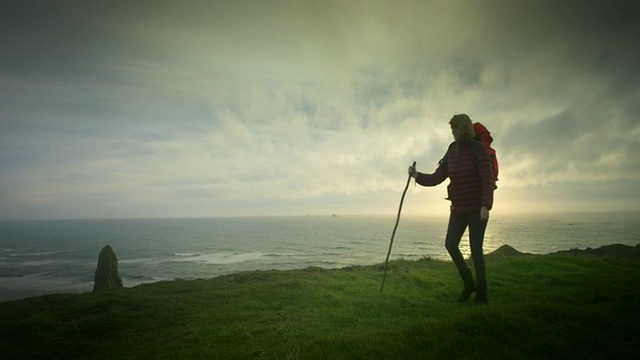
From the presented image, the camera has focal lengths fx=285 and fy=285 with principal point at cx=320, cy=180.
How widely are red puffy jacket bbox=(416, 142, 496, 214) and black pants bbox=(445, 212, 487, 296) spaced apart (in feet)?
0.61

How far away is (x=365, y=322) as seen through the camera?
5.12 m

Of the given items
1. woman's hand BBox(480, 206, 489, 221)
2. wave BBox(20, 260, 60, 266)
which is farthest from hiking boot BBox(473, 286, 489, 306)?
wave BBox(20, 260, 60, 266)

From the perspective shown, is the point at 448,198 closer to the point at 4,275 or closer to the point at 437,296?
the point at 437,296

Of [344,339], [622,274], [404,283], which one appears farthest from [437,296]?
[622,274]

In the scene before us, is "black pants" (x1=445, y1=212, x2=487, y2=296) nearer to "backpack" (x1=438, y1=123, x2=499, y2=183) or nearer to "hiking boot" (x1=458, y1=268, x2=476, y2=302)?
"hiking boot" (x1=458, y1=268, x2=476, y2=302)

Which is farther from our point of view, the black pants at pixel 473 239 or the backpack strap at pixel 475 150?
the backpack strap at pixel 475 150

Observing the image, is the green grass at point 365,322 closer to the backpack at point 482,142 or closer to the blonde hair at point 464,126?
the backpack at point 482,142

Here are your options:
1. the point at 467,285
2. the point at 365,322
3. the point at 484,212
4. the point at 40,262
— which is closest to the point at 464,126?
the point at 484,212

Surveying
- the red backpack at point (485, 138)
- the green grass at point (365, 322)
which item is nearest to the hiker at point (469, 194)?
the red backpack at point (485, 138)

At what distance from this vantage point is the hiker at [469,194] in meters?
5.74

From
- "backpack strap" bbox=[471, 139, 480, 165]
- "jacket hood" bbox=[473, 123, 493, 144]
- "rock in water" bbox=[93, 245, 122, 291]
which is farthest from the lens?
"rock in water" bbox=[93, 245, 122, 291]

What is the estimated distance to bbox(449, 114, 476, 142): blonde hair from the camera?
6.10m

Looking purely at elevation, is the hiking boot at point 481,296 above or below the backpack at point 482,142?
below

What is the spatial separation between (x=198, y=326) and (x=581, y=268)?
11.6 m
